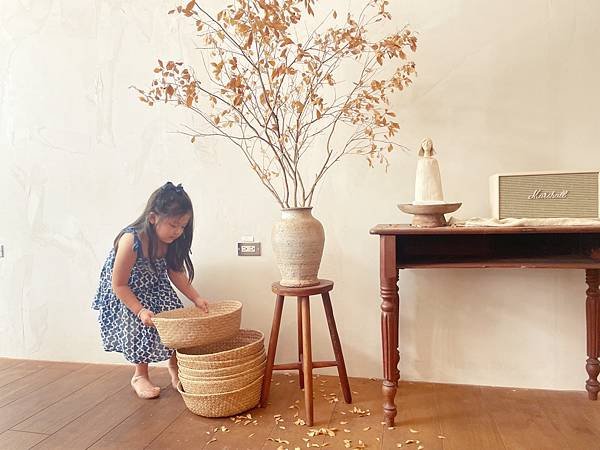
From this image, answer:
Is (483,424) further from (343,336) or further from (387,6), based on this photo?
(387,6)

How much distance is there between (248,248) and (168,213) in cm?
43

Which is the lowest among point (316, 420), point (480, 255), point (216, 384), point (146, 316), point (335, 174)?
point (316, 420)

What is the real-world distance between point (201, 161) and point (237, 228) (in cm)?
37

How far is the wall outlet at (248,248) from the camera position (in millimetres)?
2314

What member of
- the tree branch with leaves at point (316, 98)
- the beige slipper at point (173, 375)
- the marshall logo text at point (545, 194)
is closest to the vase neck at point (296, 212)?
the tree branch with leaves at point (316, 98)

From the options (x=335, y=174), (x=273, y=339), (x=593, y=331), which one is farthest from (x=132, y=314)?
(x=593, y=331)

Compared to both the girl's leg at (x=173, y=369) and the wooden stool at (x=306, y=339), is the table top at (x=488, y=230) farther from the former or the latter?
the girl's leg at (x=173, y=369)

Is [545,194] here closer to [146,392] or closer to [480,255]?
[480,255]

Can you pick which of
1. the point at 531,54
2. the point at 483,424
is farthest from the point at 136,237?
the point at 531,54

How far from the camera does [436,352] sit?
7.05 feet

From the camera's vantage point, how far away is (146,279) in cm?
219

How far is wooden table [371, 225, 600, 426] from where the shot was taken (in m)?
1.65

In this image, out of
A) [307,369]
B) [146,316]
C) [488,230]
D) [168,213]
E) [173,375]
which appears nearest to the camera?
[488,230]

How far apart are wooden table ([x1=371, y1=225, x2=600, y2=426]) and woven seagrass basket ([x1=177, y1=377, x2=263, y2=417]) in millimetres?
512
